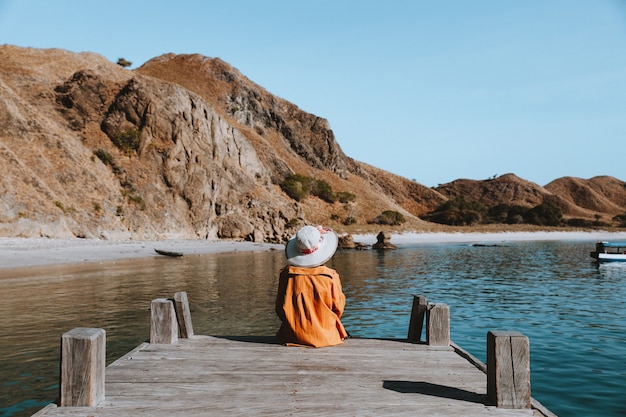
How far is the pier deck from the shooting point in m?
5.20

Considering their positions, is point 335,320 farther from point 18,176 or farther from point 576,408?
point 18,176

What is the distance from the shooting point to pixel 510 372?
538cm

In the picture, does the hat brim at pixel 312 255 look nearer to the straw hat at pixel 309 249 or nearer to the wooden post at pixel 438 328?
the straw hat at pixel 309 249

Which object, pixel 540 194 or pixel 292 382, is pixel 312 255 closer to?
pixel 292 382

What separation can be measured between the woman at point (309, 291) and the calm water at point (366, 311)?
430 centimetres

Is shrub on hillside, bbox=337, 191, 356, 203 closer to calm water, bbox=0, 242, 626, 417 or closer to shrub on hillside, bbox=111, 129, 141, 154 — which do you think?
shrub on hillside, bbox=111, 129, 141, 154

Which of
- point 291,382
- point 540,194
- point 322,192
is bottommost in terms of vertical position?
point 291,382

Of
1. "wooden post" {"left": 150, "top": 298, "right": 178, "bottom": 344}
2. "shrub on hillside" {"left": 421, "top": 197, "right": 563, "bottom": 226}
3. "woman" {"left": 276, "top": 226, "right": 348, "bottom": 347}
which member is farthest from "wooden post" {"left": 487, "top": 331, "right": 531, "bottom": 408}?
"shrub on hillside" {"left": 421, "top": 197, "right": 563, "bottom": 226}

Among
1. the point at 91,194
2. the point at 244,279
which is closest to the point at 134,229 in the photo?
the point at 91,194

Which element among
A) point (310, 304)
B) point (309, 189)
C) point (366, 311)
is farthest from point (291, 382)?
point (309, 189)

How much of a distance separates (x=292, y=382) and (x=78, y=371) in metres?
2.44

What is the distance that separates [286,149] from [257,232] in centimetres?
4640

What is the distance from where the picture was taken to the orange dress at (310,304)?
24.8 ft

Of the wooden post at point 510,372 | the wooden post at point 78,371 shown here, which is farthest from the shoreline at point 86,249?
the wooden post at point 510,372
